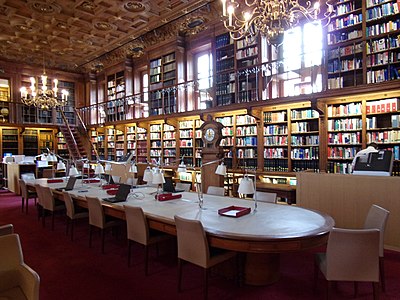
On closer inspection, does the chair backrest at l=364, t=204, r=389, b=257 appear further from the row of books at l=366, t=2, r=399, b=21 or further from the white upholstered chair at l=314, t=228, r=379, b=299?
the row of books at l=366, t=2, r=399, b=21

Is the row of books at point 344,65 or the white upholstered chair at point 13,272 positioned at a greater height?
the row of books at point 344,65

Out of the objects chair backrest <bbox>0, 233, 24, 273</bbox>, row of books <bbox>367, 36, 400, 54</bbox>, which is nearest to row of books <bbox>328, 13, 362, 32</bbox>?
row of books <bbox>367, 36, 400, 54</bbox>

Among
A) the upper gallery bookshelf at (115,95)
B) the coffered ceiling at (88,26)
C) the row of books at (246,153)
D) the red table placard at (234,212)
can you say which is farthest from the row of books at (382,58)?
the upper gallery bookshelf at (115,95)

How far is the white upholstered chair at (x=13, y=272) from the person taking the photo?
78.2 inches

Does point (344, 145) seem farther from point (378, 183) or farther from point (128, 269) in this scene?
point (128, 269)

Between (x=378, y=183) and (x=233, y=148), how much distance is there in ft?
13.5

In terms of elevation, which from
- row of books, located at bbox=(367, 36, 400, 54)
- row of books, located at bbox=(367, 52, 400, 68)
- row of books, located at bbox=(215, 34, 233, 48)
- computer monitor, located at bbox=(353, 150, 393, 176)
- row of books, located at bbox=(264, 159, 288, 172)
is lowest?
row of books, located at bbox=(264, 159, 288, 172)

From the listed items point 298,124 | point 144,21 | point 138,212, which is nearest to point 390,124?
point 298,124

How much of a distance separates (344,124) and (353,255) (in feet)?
13.8

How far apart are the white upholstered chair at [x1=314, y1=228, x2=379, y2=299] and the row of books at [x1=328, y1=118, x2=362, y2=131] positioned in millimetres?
4086

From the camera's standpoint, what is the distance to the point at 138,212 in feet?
10.4

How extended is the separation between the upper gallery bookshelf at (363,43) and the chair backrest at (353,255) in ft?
13.4

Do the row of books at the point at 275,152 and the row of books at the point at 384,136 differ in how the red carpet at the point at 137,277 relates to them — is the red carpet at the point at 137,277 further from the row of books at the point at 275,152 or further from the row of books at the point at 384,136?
the row of books at the point at 275,152

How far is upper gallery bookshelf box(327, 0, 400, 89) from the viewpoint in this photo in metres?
5.38
